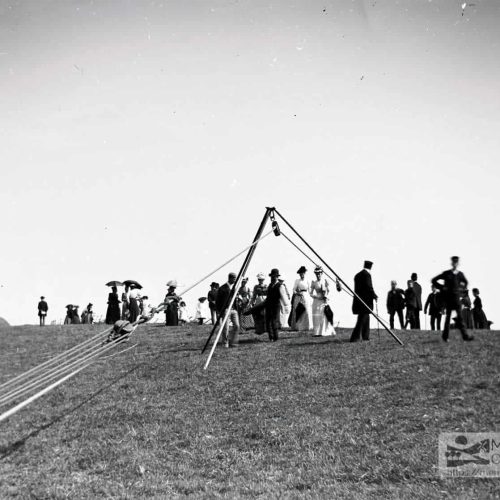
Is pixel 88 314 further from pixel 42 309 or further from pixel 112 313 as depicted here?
pixel 112 313

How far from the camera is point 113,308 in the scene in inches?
990

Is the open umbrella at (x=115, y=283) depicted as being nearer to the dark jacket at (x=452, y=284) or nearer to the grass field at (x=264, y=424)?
the grass field at (x=264, y=424)

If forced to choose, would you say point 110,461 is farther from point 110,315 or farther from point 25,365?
point 110,315

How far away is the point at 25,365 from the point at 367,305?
11.0 m

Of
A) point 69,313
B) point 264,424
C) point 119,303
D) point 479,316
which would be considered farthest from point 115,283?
point 264,424

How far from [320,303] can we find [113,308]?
455 inches

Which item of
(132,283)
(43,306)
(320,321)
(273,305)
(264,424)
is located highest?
(132,283)

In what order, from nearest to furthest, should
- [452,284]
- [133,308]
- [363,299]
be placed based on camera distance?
→ [452,284] < [363,299] < [133,308]

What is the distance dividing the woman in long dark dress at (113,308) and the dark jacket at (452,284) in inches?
766

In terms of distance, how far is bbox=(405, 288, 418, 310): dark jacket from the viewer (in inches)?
757

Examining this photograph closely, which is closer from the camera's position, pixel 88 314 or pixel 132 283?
pixel 132 283

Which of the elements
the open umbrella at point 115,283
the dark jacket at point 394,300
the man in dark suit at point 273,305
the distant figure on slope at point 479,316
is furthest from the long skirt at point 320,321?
the open umbrella at point 115,283

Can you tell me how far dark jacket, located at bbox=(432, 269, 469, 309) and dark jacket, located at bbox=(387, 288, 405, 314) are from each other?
12576mm

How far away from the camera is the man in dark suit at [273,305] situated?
56.6 ft
